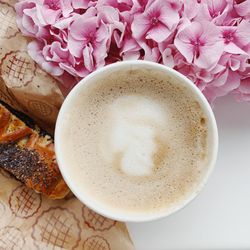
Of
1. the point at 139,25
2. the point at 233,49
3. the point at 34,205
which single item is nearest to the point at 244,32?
the point at 233,49

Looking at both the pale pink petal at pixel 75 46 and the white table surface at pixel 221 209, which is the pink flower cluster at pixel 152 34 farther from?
the white table surface at pixel 221 209

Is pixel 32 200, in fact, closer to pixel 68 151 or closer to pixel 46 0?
pixel 68 151

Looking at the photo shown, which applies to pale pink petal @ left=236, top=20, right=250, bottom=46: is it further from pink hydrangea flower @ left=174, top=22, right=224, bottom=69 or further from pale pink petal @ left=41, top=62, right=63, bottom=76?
pale pink petal @ left=41, top=62, right=63, bottom=76

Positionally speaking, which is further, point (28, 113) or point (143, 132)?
point (28, 113)

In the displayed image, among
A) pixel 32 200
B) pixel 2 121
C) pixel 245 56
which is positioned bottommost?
pixel 32 200

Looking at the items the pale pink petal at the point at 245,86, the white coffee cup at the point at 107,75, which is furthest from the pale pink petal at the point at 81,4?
the pale pink petal at the point at 245,86

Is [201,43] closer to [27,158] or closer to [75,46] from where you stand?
[75,46]

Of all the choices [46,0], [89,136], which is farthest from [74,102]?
[46,0]
